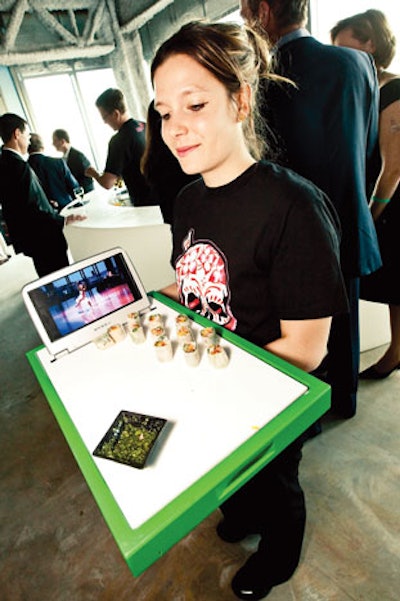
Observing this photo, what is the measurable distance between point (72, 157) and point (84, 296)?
4558mm

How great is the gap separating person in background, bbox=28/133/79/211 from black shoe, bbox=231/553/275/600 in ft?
13.0

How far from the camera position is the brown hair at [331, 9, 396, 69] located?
149 cm

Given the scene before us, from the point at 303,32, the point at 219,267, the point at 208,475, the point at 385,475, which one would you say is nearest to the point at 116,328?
the point at 219,267

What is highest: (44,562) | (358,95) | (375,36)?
(375,36)

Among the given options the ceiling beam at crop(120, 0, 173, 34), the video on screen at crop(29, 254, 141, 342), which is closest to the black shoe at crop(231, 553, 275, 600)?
the video on screen at crop(29, 254, 141, 342)

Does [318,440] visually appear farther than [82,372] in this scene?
Yes

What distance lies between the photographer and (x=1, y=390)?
257cm

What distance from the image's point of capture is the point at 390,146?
1.40m

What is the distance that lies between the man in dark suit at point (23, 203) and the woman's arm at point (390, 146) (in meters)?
2.08

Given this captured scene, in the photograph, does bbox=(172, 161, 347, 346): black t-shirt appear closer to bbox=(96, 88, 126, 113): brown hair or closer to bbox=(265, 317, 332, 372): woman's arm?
bbox=(265, 317, 332, 372): woman's arm

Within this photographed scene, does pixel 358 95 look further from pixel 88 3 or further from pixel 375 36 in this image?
pixel 88 3

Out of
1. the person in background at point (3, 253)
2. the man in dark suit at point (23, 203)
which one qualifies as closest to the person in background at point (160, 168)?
the man in dark suit at point (23, 203)

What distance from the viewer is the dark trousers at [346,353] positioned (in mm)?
1458

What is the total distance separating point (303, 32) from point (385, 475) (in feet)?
5.80
